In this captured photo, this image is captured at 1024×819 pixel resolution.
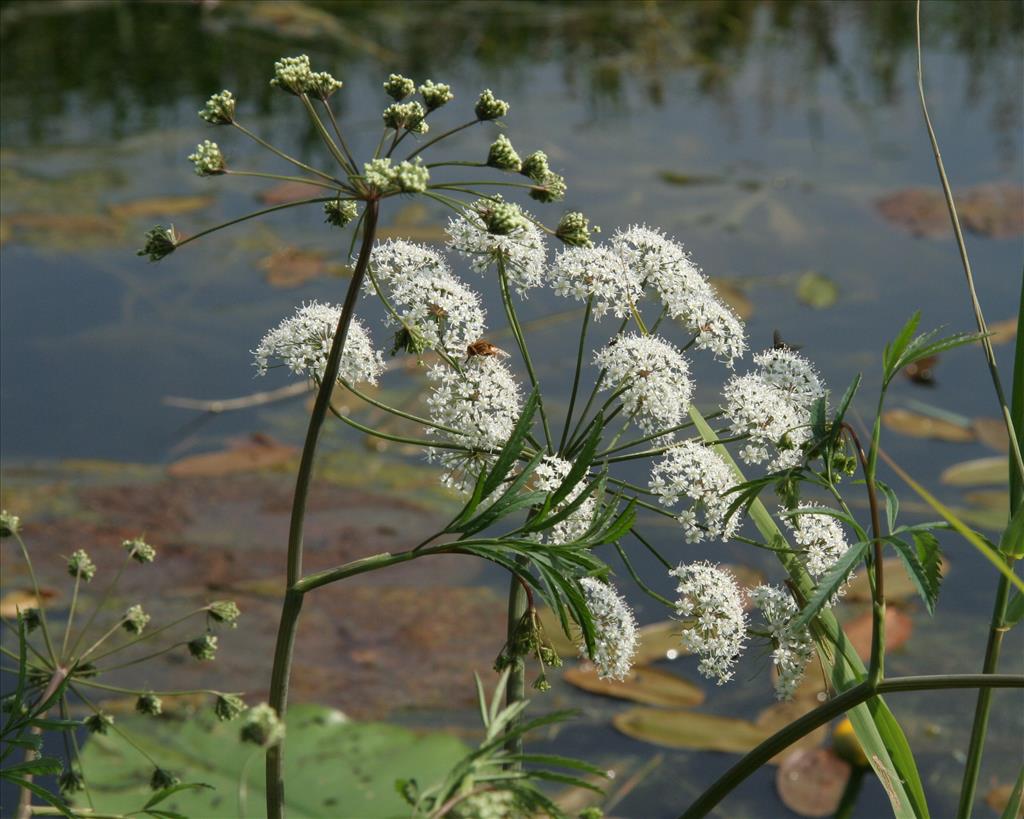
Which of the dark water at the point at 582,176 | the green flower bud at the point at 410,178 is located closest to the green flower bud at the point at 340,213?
the green flower bud at the point at 410,178

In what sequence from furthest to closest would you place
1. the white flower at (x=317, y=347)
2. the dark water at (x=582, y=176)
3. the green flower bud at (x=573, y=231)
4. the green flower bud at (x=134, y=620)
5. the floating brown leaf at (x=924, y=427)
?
the floating brown leaf at (x=924, y=427)
the dark water at (x=582, y=176)
the green flower bud at (x=134, y=620)
the white flower at (x=317, y=347)
the green flower bud at (x=573, y=231)

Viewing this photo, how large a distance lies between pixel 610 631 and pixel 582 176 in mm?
3981

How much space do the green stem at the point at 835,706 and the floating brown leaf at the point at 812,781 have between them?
137cm

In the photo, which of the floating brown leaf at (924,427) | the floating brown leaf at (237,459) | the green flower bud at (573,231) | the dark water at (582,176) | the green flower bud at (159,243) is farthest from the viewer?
the floating brown leaf at (924,427)

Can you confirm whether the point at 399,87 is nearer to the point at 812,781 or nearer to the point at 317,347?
the point at 317,347

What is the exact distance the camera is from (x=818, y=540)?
58.2 inches

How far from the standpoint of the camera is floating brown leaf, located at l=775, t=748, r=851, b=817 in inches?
99.6

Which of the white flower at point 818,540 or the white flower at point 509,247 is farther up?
the white flower at point 509,247

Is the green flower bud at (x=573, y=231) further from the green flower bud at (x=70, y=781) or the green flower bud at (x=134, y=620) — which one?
the green flower bud at (x=70, y=781)

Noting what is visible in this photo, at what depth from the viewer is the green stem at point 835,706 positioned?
1.11 meters

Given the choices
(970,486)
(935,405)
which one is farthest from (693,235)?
(970,486)

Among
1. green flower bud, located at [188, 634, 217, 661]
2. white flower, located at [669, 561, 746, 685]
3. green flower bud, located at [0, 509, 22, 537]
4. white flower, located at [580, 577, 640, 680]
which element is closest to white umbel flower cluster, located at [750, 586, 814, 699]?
white flower, located at [669, 561, 746, 685]

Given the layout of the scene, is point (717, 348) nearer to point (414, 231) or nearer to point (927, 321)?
point (927, 321)

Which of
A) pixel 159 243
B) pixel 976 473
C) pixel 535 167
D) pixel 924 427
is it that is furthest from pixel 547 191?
pixel 924 427
